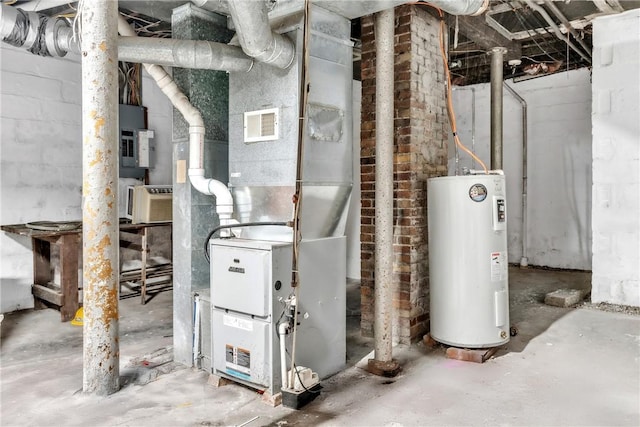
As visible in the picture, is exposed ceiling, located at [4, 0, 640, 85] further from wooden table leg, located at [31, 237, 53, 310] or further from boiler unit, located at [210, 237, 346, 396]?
wooden table leg, located at [31, 237, 53, 310]

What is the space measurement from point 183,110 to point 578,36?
4236 mm

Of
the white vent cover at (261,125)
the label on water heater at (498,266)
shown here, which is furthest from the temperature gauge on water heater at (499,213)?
the white vent cover at (261,125)

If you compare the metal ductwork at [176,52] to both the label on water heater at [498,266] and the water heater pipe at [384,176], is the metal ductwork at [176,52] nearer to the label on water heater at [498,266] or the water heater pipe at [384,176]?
the water heater pipe at [384,176]

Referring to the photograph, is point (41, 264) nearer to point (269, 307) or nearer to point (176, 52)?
point (176, 52)

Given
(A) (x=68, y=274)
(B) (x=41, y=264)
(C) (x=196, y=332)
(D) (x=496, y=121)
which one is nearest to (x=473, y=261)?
(C) (x=196, y=332)

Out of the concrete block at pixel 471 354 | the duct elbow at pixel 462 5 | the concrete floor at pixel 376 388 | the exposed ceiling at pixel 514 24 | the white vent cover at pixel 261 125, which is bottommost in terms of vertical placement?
the concrete floor at pixel 376 388

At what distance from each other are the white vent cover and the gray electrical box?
9.31ft

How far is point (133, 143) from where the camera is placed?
5.25 m

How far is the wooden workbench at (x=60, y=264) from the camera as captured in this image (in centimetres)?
415

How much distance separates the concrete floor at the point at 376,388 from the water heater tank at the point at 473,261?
23 centimetres

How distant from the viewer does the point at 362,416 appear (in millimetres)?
2406

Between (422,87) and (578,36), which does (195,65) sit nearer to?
(422,87)

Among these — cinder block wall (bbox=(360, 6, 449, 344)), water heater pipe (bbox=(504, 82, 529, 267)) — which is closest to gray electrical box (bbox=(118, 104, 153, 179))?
cinder block wall (bbox=(360, 6, 449, 344))

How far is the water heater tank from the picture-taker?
3.13 metres
